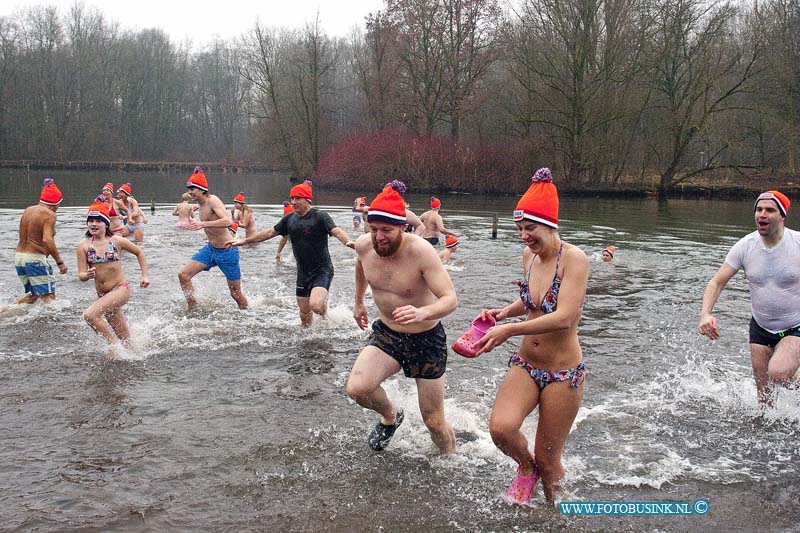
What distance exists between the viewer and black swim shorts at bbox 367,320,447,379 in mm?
4863

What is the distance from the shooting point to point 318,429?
5906mm

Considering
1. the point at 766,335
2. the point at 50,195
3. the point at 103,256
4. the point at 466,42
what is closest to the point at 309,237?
the point at 103,256

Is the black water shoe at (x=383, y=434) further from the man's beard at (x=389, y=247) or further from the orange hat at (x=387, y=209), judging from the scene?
the orange hat at (x=387, y=209)

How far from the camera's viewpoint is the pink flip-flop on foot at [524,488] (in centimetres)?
444

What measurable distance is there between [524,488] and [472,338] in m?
1.25

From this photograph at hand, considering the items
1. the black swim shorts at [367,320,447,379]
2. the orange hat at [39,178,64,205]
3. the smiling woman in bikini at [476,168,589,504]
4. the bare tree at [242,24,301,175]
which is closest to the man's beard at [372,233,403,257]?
the black swim shorts at [367,320,447,379]

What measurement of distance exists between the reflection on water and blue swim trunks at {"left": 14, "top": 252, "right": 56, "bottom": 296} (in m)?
0.37

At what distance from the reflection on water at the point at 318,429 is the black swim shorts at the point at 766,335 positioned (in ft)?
1.74

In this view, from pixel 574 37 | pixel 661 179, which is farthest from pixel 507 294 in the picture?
pixel 661 179

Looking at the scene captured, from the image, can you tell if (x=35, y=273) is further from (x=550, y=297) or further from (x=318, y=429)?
(x=550, y=297)

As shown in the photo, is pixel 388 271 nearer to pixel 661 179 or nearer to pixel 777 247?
pixel 777 247

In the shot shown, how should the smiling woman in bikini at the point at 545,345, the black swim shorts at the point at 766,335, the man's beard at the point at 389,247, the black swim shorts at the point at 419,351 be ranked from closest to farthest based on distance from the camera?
the smiling woman in bikini at the point at 545,345, the man's beard at the point at 389,247, the black swim shorts at the point at 419,351, the black swim shorts at the point at 766,335

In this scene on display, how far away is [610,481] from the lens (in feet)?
16.5

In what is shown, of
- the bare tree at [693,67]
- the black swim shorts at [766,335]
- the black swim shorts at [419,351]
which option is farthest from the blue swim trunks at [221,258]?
the bare tree at [693,67]
